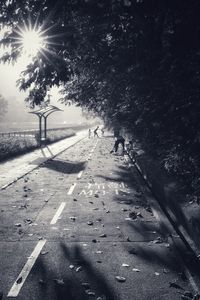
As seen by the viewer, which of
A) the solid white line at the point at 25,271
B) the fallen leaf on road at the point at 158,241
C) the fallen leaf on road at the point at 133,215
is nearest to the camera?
the solid white line at the point at 25,271

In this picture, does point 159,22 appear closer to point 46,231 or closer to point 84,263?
point 84,263

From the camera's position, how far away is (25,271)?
21.2ft

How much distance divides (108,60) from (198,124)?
3.69 metres

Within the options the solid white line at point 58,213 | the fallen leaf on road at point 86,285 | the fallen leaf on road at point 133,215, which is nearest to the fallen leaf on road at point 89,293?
the fallen leaf on road at point 86,285

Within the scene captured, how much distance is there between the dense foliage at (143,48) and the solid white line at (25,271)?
141 inches

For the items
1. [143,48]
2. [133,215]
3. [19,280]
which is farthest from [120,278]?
[143,48]

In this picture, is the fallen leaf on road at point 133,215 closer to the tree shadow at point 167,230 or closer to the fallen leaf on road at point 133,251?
the tree shadow at point 167,230

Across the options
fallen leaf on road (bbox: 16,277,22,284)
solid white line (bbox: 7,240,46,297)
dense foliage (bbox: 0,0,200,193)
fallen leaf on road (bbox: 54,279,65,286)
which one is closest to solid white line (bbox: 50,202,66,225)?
solid white line (bbox: 7,240,46,297)

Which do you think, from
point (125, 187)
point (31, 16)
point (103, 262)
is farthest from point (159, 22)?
point (125, 187)

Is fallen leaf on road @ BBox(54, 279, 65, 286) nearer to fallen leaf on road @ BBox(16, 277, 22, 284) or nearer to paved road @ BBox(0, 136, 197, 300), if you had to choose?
paved road @ BBox(0, 136, 197, 300)

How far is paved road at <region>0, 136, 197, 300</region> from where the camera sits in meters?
5.79

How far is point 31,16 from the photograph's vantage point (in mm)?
8086

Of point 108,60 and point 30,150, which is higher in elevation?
point 108,60

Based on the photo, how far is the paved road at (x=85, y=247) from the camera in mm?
5793
